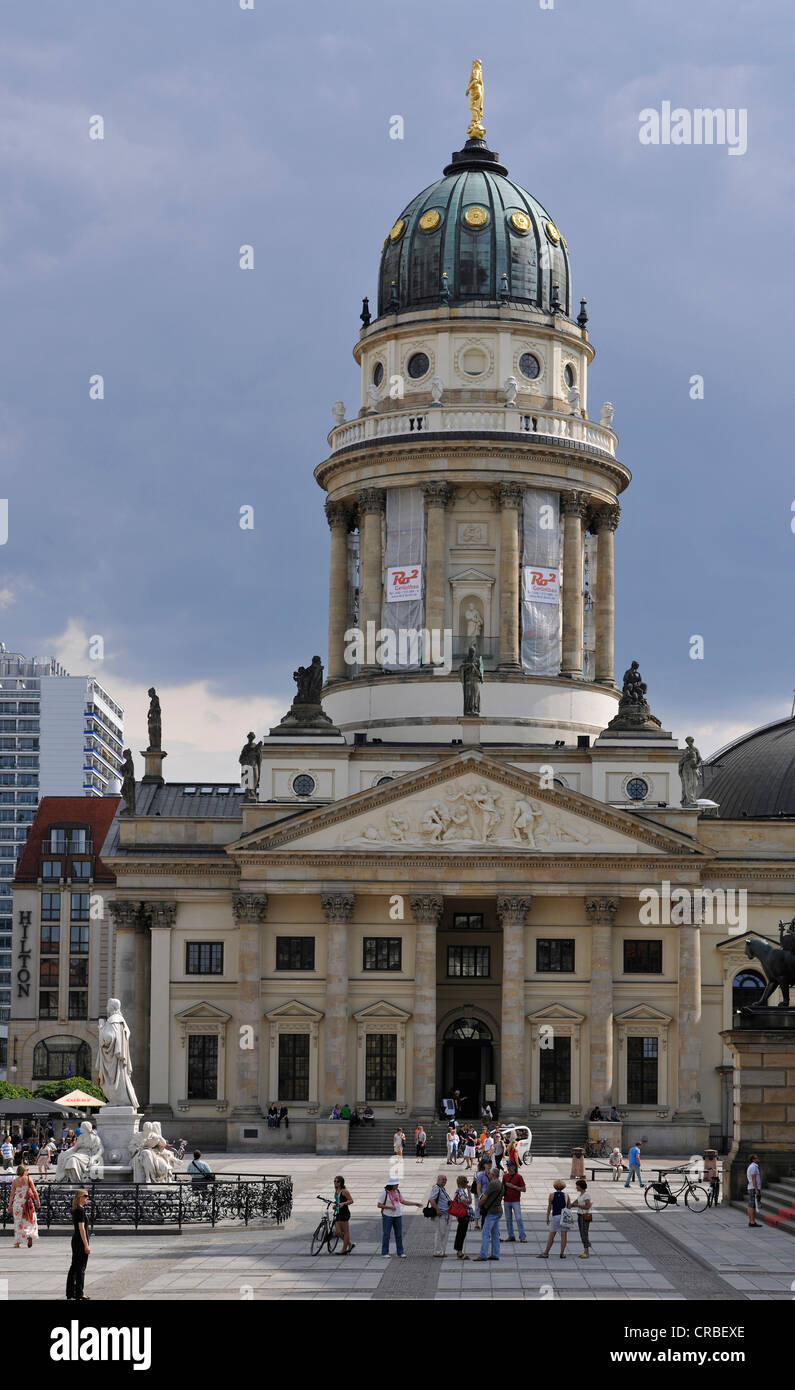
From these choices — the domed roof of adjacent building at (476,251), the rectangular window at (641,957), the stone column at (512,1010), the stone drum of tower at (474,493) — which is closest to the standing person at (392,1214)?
the stone column at (512,1010)

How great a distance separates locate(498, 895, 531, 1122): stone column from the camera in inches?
3393

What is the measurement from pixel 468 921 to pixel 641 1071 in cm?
1007

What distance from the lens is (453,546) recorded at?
102 metres

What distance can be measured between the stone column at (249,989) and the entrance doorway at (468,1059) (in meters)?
9.19

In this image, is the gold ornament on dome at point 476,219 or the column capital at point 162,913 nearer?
the column capital at point 162,913

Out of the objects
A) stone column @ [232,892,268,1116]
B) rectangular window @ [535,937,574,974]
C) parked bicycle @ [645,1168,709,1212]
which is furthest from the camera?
rectangular window @ [535,937,574,974]

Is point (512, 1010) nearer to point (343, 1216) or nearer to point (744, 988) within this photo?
point (744, 988)

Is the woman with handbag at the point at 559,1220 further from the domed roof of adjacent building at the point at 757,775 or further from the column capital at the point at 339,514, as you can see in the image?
the column capital at the point at 339,514

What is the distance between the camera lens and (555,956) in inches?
3506

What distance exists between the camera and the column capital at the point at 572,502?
10238 cm

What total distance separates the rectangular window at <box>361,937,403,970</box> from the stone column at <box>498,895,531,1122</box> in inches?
171

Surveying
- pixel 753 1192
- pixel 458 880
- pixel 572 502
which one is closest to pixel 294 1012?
pixel 458 880

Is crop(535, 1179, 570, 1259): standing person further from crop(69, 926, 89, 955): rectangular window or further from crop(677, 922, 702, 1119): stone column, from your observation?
crop(69, 926, 89, 955): rectangular window

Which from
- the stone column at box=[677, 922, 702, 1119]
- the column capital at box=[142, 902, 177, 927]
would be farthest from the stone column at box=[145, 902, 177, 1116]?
the stone column at box=[677, 922, 702, 1119]
